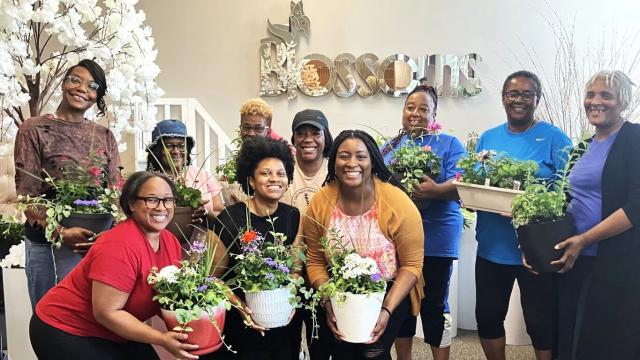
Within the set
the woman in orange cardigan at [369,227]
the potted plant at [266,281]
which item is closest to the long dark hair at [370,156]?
the woman in orange cardigan at [369,227]

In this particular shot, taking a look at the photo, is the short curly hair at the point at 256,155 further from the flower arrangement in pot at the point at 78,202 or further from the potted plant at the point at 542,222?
the potted plant at the point at 542,222

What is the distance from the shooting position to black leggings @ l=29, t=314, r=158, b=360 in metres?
1.61

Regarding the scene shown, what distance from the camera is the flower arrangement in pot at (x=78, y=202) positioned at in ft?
6.12

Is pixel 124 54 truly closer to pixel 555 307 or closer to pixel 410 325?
pixel 410 325

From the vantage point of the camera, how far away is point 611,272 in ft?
6.40

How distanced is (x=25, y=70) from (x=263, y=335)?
1725mm

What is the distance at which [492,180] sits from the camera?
Result: 2.14 m

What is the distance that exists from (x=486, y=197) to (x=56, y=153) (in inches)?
72.8

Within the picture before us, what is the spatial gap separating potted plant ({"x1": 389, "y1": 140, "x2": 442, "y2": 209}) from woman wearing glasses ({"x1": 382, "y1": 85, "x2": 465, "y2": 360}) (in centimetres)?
8

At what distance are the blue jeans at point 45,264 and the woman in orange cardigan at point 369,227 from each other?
41.7 inches

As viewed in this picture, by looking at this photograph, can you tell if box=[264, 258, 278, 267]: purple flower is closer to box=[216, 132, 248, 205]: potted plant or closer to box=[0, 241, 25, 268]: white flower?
box=[216, 132, 248, 205]: potted plant

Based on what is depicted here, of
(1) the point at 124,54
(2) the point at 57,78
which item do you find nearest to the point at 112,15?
(1) the point at 124,54

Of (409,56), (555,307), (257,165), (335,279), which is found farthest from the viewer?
(409,56)

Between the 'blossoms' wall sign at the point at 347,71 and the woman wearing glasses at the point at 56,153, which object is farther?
the 'blossoms' wall sign at the point at 347,71
